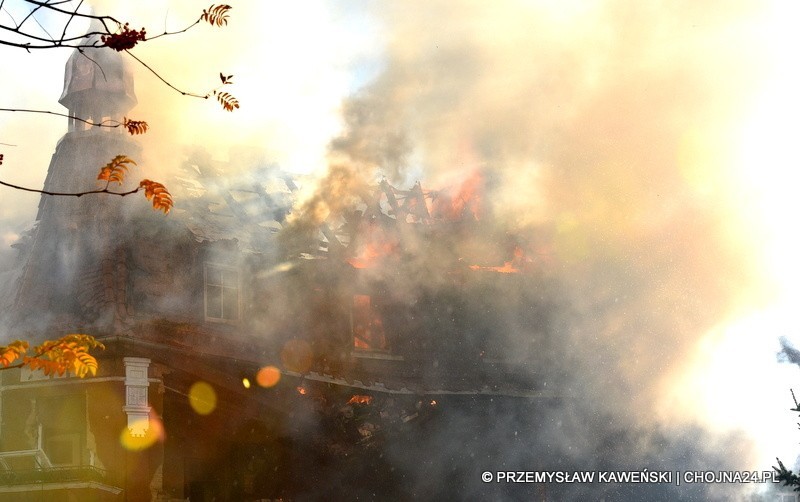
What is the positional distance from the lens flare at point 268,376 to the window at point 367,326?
2.88 m

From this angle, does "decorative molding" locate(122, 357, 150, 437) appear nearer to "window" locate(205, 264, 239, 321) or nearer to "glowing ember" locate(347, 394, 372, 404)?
"window" locate(205, 264, 239, 321)

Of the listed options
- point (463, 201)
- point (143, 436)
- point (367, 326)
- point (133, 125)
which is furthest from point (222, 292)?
point (133, 125)

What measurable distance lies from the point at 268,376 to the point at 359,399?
2151mm

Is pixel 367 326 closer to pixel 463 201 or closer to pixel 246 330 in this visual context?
pixel 246 330

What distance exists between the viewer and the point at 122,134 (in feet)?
65.2

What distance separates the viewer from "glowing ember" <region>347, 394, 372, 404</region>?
1965 cm

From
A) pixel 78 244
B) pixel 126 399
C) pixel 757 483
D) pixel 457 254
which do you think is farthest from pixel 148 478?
pixel 757 483

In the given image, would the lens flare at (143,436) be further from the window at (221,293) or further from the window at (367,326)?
the window at (367,326)

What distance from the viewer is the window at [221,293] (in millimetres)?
19156

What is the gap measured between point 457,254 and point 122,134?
7.79 metres

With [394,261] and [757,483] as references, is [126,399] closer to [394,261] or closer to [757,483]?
[394,261]

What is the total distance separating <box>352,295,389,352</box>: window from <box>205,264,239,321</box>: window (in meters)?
2.97

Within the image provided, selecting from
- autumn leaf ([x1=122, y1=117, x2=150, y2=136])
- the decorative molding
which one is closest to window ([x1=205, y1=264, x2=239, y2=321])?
the decorative molding

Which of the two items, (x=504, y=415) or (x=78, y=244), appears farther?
(x=504, y=415)
